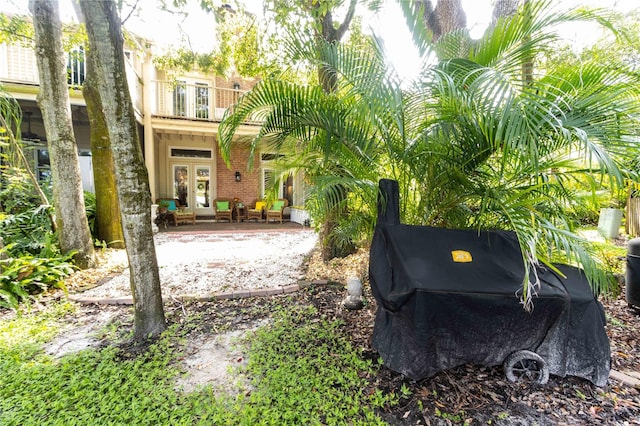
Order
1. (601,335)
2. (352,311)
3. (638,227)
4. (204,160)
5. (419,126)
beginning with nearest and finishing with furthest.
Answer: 1. (601,335)
2. (419,126)
3. (352,311)
4. (638,227)
5. (204,160)

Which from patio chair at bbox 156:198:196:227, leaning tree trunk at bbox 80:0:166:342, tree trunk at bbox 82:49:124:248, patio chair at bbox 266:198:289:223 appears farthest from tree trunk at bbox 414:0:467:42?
patio chair at bbox 156:198:196:227

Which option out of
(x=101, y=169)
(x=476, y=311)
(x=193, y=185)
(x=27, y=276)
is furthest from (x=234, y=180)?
(x=476, y=311)

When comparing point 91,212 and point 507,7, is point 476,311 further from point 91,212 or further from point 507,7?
point 91,212

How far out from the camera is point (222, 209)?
10.8m

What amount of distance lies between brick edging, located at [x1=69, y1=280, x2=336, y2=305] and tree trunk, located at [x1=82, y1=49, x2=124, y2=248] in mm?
1963

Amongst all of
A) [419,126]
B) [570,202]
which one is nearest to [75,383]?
[419,126]

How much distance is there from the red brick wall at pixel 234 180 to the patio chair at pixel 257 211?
540 millimetres

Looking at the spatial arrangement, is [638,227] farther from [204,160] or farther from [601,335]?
[204,160]

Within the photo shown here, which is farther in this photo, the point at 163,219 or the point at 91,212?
the point at 163,219

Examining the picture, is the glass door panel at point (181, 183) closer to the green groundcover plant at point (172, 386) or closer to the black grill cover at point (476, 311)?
the green groundcover plant at point (172, 386)

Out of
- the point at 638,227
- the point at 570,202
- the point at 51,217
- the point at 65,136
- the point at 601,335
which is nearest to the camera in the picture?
the point at 601,335

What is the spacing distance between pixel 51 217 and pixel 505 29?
19.8ft

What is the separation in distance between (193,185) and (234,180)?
1.49 meters

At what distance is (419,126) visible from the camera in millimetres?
2207
